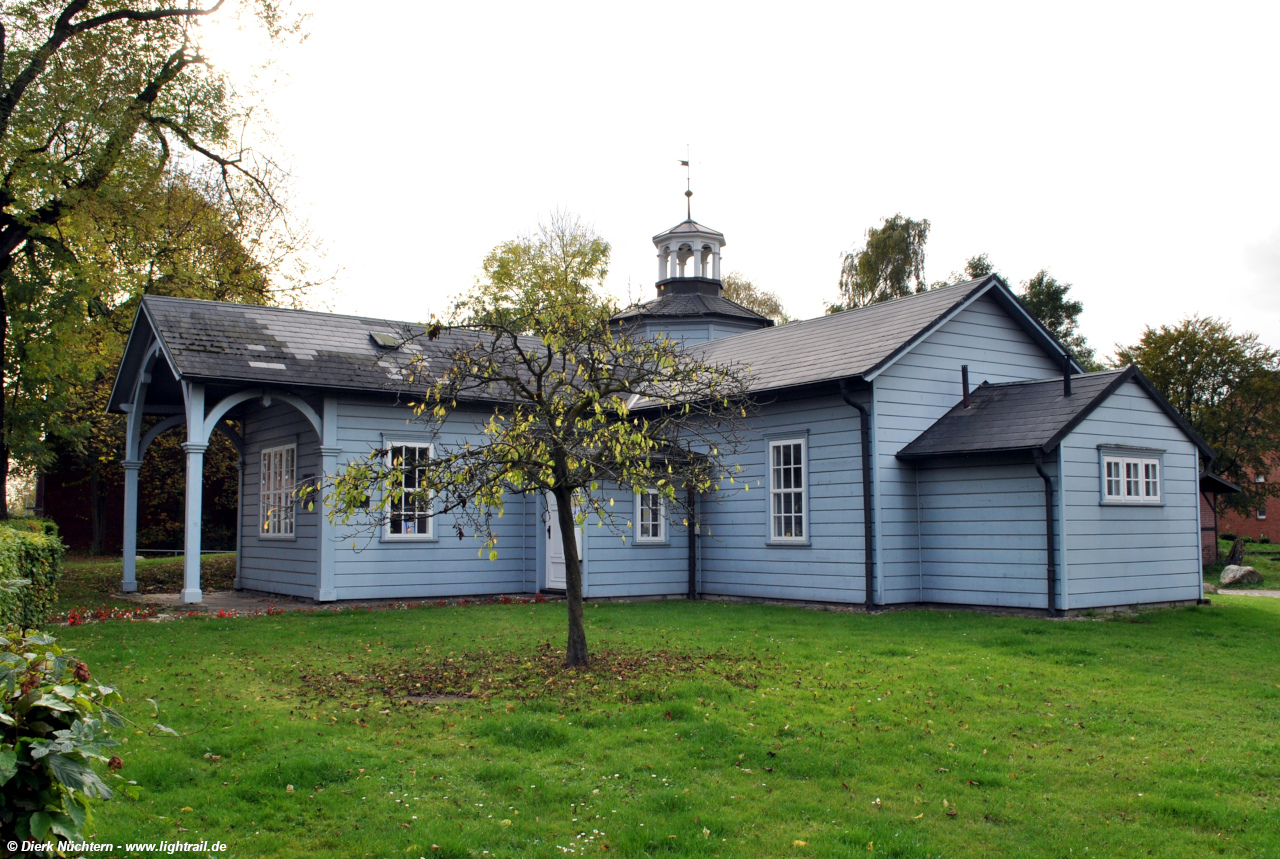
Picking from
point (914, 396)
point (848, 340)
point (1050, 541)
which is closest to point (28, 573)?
point (848, 340)

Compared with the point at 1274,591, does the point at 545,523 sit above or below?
above

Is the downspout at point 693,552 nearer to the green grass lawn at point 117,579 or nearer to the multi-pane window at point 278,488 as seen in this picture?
the multi-pane window at point 278,488

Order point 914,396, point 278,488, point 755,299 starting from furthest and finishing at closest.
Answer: point 755,299 < point 278,488 < point 914,396

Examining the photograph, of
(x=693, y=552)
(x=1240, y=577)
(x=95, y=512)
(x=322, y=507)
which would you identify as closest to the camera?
(x=322, y=507)

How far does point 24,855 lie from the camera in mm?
3236

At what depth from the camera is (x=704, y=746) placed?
6.68 meters

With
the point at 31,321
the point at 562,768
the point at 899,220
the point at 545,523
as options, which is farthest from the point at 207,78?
the point at 899,220

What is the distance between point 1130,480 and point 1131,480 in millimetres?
28

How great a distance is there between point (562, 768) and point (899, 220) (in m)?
38.4

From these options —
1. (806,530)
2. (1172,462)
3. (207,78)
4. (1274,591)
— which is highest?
(207,78)

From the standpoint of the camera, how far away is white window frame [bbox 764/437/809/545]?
15867 mm

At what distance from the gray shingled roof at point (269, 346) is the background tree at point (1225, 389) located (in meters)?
22.5

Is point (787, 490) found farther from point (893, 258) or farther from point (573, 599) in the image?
point (893, 258)

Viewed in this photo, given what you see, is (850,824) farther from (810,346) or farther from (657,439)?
(810,346)
